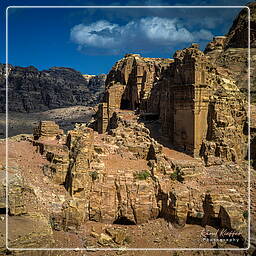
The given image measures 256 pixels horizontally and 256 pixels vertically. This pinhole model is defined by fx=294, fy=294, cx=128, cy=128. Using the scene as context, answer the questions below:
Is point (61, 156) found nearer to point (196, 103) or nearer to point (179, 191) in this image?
point (179, 191)

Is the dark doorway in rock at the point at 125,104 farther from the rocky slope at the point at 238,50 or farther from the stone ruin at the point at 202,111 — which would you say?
the rocky slope at the point at 238,50

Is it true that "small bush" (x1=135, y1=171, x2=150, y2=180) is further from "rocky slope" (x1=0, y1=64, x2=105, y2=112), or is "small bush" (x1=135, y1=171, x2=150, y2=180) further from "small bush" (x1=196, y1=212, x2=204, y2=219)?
"rocky slope" (x1=0, y1=64, x2=105, y2=112)

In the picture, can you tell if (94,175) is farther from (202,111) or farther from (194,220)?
(202,111)

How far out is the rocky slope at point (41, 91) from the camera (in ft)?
270

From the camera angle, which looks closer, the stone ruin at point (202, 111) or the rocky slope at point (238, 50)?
the stone ruin at point (202, 111)

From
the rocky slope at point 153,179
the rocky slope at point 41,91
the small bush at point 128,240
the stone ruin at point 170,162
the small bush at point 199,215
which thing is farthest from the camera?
the rocky slope at point 41,91

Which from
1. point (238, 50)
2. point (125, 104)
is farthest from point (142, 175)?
point (238, 50)

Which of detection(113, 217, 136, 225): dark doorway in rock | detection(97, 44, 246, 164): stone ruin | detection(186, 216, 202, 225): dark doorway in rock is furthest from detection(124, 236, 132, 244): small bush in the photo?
detection(97, 44, 246, 164): stone ruin

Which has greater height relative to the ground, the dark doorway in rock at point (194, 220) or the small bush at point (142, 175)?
the small bush at point (142, 175)

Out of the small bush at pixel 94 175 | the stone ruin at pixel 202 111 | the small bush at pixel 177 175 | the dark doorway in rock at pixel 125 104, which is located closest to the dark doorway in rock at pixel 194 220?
the small bush at pixel 177 175

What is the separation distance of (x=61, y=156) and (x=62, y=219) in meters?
3.95

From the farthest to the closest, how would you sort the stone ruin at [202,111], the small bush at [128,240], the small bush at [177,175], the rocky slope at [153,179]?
the stone ruin at [202,111], the small bush at [177,175], the small bush at [128,240], the rocky slope at [153,179]

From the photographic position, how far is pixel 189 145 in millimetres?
20344

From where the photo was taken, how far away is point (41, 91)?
88875 millimetres
